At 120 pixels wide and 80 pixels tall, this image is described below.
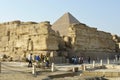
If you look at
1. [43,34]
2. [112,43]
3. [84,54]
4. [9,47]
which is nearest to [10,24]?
[9,47]

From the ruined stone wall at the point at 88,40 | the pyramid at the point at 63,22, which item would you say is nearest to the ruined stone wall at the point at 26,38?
the ruined stone wall at the point at 88,40

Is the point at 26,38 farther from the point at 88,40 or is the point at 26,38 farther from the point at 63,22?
the point at 63,22

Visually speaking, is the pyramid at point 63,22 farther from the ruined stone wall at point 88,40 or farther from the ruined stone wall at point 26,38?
the ruined stone wall at point 26,38

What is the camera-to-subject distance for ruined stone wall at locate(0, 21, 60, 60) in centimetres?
2996

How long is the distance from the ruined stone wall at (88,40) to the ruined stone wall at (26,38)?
2925mm

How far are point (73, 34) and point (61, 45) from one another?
2.49 meters

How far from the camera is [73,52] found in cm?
3419

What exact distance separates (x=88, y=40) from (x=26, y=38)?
10077 mm

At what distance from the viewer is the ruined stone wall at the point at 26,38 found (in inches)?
1180

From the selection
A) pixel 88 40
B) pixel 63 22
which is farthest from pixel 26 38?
pixel 63 22

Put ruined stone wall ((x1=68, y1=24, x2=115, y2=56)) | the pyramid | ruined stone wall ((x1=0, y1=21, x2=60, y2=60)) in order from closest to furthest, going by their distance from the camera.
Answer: ruined stone wall ((x1=0, y1=21, x2=60, y2=60)) → ruined stone wall ((x1=68, y1=24, x2=115, y2=56)) → the pyramid

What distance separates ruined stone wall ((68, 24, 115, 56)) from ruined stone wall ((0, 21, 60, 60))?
2925mm

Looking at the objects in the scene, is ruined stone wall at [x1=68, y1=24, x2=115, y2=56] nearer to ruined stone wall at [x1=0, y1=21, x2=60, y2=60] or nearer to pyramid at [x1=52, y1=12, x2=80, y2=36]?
ruined stone wall at [x1=0, y1=21, x2=60, y2=60]

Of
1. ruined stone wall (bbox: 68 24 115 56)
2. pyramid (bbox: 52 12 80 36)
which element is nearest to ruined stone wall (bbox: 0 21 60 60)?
ruined stone wall (bbox: 68 24 115 56)
